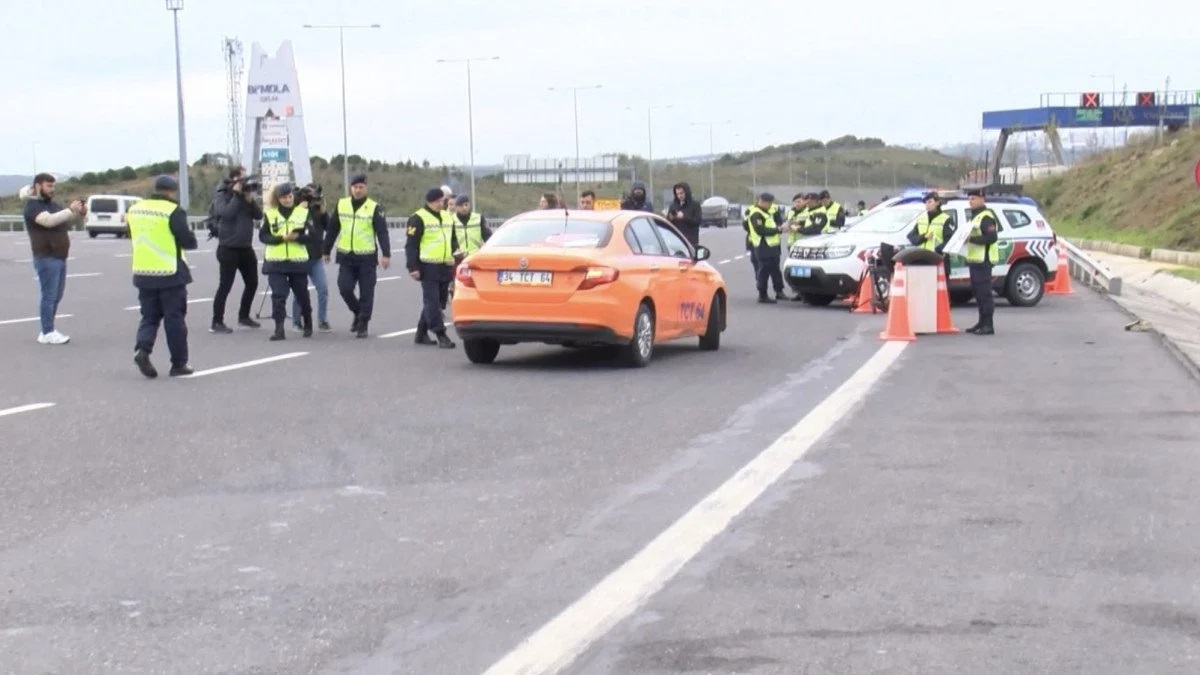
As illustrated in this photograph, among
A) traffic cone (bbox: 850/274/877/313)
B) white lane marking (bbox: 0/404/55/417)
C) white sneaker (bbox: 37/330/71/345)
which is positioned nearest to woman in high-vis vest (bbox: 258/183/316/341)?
white sneaker (bbox: 37/330/71/345)

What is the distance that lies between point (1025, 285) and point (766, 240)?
3.96 m

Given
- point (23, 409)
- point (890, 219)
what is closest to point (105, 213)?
point (890, 219)

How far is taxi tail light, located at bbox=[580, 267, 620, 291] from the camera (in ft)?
51.1

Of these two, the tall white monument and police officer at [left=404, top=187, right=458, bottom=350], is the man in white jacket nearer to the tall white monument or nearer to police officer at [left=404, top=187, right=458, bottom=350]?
police officer at [left=404, top=187, right=458, bottom=350]

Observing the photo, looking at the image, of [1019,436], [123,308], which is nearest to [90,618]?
[1019,436]

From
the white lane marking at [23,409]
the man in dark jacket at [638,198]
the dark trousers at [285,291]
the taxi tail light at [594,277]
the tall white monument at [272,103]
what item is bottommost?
the white lane marking at [23,409]

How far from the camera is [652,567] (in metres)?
7.49

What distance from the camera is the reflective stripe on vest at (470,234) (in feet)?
61.1

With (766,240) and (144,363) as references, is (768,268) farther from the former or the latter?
(144,363)

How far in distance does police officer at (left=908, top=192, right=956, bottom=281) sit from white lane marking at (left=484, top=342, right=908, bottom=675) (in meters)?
12.9

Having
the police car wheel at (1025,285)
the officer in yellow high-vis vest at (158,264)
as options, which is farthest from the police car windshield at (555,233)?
the police car wheel at (1025,285)

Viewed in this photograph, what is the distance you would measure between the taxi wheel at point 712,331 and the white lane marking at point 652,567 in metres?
5.94

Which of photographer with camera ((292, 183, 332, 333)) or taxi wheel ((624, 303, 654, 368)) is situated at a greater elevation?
photographer with camera ((292, 183, 332, 333))

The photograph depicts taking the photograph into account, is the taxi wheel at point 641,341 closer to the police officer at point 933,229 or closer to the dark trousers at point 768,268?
the police officer at point 933,229
